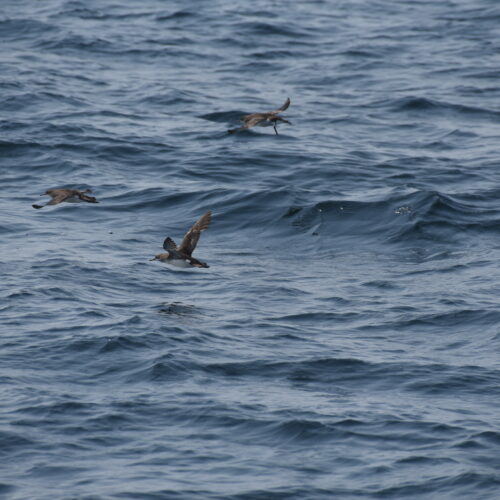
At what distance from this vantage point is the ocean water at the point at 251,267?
44.5ft

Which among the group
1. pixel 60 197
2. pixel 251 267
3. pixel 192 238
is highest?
pixel 60 197

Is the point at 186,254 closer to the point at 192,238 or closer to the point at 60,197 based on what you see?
the point at 192,238

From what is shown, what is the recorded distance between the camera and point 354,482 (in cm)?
1297

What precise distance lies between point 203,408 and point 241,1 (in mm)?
30651

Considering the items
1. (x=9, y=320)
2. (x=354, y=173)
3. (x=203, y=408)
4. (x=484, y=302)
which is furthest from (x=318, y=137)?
(x=203, y=408)

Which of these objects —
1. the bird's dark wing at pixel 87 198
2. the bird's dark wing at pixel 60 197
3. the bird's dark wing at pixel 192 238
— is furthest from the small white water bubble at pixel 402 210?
the bird's dark wing at pixel 60 197

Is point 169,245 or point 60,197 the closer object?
point 169,245

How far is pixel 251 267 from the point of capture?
796 inches

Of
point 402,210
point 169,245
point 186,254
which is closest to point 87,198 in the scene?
point 186,254

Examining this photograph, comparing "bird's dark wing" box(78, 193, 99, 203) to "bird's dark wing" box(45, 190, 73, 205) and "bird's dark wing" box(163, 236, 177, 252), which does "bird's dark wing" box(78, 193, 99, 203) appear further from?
"bird's dark wing" box(163, 236, 177, 252)

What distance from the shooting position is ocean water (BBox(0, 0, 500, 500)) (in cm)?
1356

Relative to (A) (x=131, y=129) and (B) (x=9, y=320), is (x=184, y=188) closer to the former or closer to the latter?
(A) (x=131, y=129)

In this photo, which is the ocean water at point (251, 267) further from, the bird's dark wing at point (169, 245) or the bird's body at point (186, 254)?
the bird's dark wing at point (169, 245)

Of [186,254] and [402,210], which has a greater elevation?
[186,254]
